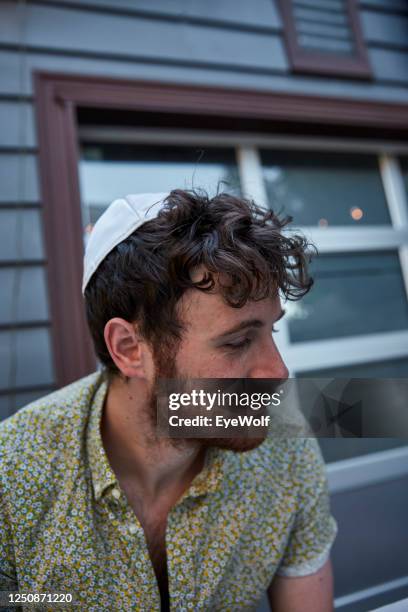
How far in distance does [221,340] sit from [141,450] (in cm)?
38

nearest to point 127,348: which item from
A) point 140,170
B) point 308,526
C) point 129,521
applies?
point 129,521

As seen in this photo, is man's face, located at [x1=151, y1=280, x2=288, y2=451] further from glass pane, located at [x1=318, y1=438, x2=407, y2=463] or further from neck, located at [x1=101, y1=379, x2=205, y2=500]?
glass pane, located at [x1=318, y1=438, x2=407, y2=463]

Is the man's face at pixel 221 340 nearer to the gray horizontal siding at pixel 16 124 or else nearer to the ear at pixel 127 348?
the ear at pixel 127 348

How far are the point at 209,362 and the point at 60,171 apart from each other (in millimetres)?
1143

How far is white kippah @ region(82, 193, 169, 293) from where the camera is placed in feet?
3.34

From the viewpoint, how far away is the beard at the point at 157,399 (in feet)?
2.96

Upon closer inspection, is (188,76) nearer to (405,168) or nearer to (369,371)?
(405,168)

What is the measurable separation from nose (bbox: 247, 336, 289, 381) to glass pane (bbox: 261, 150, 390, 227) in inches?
62.1

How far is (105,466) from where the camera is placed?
3.18 ft

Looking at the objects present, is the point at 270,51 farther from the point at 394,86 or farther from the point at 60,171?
the point at 60,171

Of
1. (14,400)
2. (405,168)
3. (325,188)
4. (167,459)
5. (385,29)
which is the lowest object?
(167,459)

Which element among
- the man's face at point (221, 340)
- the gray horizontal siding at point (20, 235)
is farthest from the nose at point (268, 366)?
the gray horizontal siding at point (20, 235)

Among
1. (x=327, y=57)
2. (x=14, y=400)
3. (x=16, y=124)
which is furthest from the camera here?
(x=327, y=57)

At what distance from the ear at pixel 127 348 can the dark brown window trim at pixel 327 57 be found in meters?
1.77
